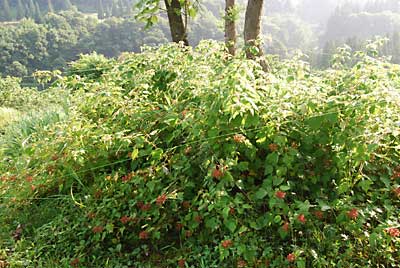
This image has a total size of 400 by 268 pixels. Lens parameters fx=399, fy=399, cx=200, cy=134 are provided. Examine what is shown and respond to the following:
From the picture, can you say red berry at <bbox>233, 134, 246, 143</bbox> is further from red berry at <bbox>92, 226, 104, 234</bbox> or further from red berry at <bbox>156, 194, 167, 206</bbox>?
red berry at <bbox>92, 226, 104, 234</bbox>

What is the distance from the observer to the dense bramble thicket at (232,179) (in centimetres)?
179

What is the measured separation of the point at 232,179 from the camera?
1801mm

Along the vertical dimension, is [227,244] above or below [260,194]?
below

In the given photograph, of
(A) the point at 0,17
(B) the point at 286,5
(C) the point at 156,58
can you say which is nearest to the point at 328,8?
(B) the point at 286,5

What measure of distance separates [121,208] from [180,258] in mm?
435

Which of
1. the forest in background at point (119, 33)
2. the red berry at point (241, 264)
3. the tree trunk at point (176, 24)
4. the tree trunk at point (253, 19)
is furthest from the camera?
the forest in background at point (119, 33)

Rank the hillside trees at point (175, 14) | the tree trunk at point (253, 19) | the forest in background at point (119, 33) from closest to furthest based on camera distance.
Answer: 1. the hillside trees at point (175, 14)
2. the tree trunk at point (253, 19)
3. the forest in background at point (119, 33)

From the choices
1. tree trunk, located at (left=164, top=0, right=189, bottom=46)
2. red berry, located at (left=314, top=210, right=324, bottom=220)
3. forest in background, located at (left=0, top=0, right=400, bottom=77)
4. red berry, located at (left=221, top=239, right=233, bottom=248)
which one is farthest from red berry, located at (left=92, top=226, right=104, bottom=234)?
forest in background, located at (left=0, top=0, right=400, bottom=77)

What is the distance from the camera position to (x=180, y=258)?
1.97 metres

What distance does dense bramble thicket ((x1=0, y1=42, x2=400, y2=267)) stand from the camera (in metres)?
1.79

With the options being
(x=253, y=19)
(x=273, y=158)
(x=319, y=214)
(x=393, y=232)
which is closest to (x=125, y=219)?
(x=273, y=158)

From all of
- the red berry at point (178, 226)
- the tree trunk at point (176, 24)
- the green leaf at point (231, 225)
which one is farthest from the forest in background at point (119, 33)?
the green leaf at point (231, 225)

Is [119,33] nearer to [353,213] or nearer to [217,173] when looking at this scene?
[217,173]

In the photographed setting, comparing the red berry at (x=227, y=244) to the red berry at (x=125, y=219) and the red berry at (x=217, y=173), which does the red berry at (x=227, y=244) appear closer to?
the red berry at (x=217, y=173)
